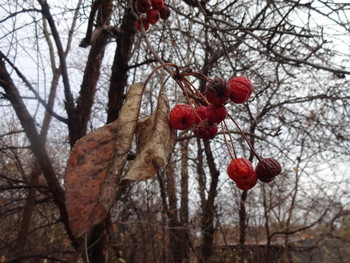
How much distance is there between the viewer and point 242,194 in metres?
7.58

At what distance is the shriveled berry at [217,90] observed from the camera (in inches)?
29.7

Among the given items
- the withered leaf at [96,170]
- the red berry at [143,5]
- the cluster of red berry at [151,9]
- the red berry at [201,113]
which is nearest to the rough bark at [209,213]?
the cluster of red berry at [151,9]

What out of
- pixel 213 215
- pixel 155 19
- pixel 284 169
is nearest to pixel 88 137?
pixel 155 19

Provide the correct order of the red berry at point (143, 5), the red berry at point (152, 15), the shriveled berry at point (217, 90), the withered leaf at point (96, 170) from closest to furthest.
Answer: the withered leaf at point (96, 170)
the shriveled berry at point (217, 90)
the red berry at point (143, 5)
the red berry at point (152, 15)

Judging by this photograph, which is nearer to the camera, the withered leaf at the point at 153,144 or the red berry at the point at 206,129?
the withered leaf at the point at 153,144

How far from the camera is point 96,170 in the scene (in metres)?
0.58

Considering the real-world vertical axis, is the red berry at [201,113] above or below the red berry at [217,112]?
above

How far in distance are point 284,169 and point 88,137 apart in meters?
6.16

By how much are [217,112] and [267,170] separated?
0.77ft

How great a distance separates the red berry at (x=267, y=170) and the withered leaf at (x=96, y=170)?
0.40 meters

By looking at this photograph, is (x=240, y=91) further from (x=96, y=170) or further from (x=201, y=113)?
(x=96, y=170)

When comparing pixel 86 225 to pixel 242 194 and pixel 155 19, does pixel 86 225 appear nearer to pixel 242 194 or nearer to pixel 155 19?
pixel 155 19

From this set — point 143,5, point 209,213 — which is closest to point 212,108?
point 143,5

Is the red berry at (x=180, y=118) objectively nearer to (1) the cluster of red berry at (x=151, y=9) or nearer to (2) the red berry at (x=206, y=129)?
(2) the red berry at (x=206, y=129)
